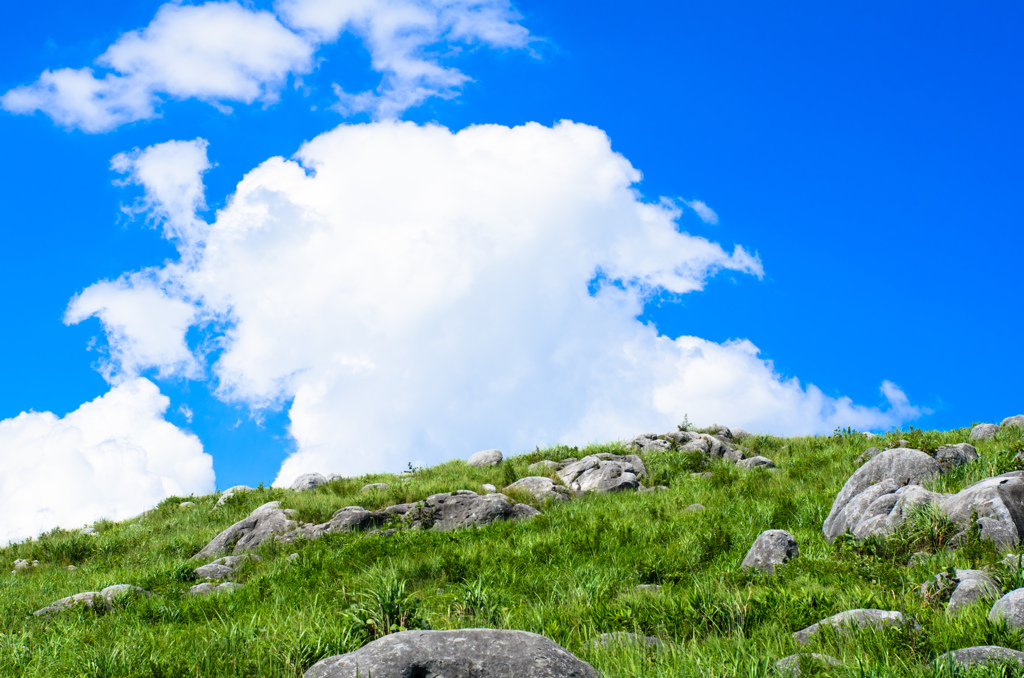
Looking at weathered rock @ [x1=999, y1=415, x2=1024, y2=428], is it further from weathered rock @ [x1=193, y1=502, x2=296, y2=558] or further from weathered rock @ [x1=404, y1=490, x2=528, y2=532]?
weathered rock @ [x1=193, y1=502, x2=296, y2=558]

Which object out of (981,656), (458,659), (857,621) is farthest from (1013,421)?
(458,659)

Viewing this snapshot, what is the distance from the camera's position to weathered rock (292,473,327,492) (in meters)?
20.8

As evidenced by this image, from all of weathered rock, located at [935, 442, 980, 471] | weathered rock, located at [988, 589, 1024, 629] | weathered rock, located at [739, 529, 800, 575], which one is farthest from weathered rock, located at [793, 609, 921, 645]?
weathered rock, located at [935, 442, 980, 471]

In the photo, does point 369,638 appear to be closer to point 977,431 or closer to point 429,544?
point 429,544

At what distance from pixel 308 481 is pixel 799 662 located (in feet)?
60.0

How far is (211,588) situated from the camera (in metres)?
10.6

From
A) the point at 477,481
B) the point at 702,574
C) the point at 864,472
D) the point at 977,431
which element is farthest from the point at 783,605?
the point at 977,431

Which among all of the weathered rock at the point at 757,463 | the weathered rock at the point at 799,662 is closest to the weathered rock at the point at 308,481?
the weathered rock at the point at 757,463

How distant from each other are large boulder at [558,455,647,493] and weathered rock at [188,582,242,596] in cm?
881

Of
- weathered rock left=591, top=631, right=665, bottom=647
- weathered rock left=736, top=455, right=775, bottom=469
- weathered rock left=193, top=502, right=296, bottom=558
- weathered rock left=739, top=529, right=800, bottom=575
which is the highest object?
weathered rock left=736, top=455, right=775, bottom=469

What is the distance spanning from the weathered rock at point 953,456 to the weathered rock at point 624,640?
29.5 feet

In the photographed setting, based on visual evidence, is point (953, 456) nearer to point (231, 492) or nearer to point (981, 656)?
point (981, 656)

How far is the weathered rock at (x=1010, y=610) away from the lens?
5.75 metres

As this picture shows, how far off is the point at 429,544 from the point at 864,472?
8033mm
